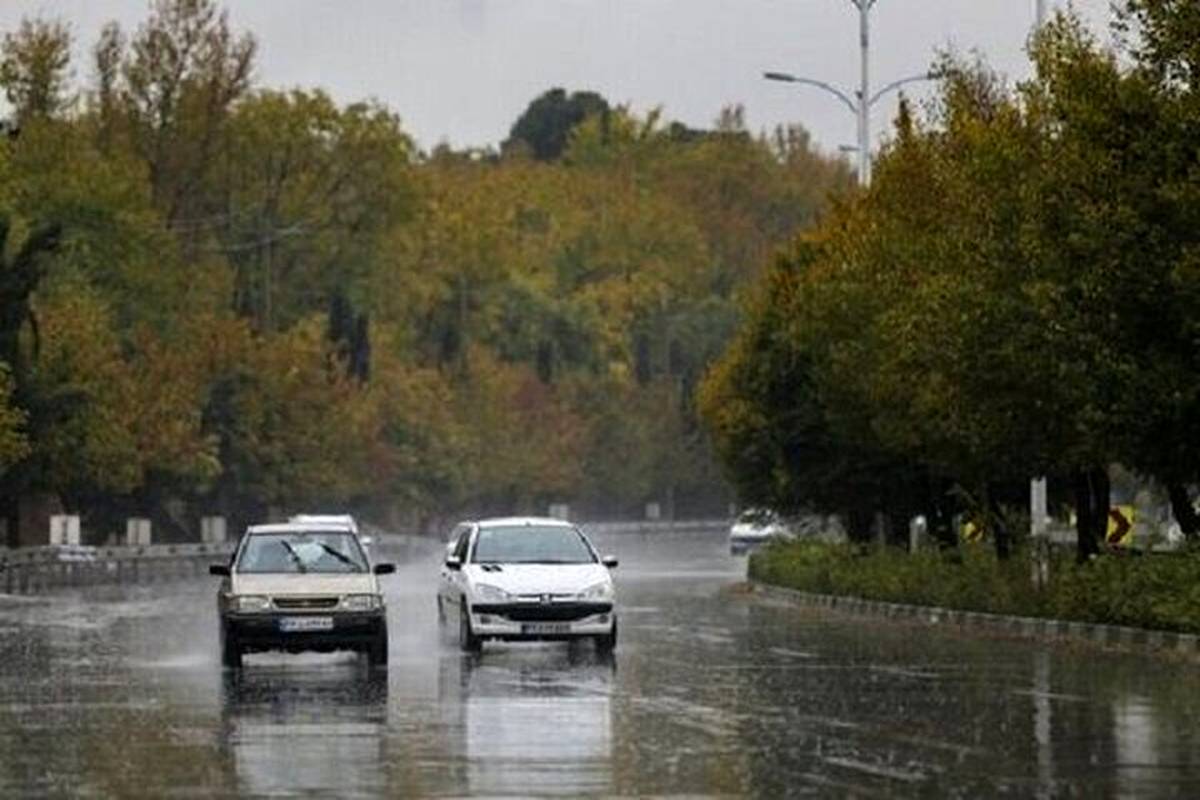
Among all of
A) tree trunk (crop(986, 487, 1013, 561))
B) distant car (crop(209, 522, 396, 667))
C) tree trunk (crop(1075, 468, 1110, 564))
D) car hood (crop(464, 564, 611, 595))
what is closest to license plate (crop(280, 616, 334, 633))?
distant car (crop(209, 522, 396, 667))

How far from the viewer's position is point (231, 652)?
33125mm

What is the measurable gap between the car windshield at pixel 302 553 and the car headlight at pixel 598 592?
2.92m

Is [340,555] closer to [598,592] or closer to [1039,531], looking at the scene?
[598,592]

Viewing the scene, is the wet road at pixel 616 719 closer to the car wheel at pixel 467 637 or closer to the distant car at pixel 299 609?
the car wheel at pixel 467 637

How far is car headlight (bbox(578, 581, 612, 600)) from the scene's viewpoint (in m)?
36.1

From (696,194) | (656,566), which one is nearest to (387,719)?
(656,566)

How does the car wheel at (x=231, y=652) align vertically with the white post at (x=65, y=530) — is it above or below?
below

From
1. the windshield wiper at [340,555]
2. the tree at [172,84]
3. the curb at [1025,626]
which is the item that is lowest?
the curb at [1025,626]

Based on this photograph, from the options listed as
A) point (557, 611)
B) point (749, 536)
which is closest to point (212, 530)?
point (749, 536)

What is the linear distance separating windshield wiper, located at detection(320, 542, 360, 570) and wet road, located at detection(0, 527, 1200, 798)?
1.31 meters

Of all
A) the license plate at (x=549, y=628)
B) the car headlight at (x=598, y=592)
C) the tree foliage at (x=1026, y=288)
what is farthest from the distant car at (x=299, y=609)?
the tree foliage at (x=1026, y=288)

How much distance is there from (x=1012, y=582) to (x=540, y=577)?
1197 cm

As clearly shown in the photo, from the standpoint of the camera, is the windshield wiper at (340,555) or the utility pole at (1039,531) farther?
the utility pole at (1039,531)

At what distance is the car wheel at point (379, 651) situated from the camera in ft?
109
